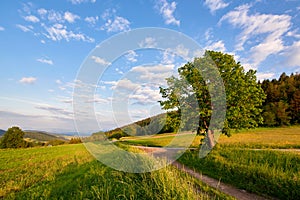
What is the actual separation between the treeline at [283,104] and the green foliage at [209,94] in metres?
48.3

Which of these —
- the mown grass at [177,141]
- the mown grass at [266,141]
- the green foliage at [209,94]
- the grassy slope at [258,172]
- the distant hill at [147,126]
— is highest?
the green foliage at [209,94]

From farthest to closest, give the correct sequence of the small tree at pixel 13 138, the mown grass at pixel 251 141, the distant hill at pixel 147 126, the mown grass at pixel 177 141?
the small tree at pixel 13 138 → the mown grass at pixel 251 141 → the mown grass at pixel 177 141 → the distant hill at pixel 147 126

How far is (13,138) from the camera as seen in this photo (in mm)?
62531

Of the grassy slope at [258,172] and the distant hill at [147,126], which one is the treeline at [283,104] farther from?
the grassy slope at [258,172]

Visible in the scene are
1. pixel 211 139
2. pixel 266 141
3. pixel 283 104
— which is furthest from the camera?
pixel 283 104

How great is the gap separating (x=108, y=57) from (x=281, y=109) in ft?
199

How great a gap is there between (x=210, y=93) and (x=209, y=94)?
0.55ft

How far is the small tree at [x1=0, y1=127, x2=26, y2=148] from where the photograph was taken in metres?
61.7

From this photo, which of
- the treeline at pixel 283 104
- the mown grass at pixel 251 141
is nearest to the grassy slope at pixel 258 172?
the mown grass at pixel 251 141

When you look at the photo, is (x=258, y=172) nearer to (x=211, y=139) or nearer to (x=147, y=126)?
(x=211, y=139)

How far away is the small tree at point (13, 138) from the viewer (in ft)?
202

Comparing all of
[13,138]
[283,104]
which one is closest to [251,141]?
[283,104]

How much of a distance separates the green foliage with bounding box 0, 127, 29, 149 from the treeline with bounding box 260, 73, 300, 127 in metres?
77.0

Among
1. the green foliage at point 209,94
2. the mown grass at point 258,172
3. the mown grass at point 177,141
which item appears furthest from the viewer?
the mown grass at point 177,141
